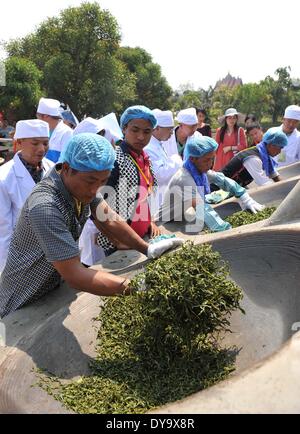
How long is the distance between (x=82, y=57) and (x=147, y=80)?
1187 centimetres

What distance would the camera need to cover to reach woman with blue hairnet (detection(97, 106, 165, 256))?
3.27 m

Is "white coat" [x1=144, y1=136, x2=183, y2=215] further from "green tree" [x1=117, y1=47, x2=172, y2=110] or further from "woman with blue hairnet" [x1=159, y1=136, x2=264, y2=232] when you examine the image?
"green tree" [x1=117, y1=47, x2=172, y2=110]

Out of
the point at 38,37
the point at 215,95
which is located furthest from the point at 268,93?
the point at 38,37

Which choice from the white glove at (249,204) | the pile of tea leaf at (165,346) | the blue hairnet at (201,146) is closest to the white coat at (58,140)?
the blue hairnet at (201,146)

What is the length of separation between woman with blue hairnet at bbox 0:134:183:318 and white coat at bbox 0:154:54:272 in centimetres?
107

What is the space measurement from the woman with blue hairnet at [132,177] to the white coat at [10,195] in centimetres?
68

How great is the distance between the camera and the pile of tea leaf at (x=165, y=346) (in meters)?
2.03

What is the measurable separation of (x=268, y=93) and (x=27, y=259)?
4835 cm

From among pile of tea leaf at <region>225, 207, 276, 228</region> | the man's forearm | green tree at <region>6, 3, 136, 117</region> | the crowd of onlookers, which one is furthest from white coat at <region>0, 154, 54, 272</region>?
green tree at <region>6, 3, 136, 117</region>

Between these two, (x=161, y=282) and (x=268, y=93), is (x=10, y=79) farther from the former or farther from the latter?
(x=268, y=93)

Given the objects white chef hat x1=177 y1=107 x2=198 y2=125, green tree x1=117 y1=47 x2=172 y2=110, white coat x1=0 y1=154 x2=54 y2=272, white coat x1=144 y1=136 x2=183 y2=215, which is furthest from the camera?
green tree x1=117 y1=47 x2=172 y2=110

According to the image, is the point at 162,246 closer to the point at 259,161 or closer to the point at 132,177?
the point at 132,177

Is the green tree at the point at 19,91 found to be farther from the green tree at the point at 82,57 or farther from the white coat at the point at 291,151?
the white coat at the point at 291,151

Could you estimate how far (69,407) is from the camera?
1.93 meters
